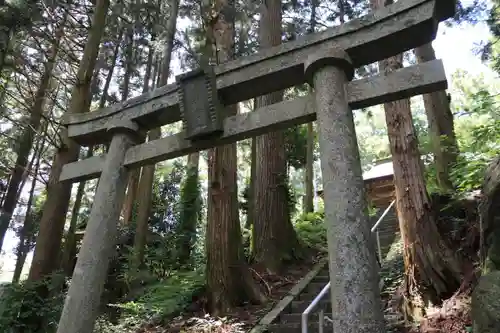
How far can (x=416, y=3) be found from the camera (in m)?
3.33

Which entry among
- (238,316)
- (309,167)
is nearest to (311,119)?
(238,316)

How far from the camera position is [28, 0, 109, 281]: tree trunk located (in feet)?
23.2

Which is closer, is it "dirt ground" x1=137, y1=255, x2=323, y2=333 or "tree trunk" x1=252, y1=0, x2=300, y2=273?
"dirt ground" x1=137, y1=255, x2=323, y2=333

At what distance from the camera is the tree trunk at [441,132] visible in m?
8.16

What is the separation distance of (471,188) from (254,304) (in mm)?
4021

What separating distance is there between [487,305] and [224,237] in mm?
3749

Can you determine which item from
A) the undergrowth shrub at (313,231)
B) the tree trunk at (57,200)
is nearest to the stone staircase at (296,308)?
the undergrowth shrub at (313,231)

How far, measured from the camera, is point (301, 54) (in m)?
3.71

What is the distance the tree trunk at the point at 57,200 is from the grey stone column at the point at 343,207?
17.6ft

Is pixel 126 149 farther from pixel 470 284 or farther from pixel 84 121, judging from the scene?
pixel 470 284

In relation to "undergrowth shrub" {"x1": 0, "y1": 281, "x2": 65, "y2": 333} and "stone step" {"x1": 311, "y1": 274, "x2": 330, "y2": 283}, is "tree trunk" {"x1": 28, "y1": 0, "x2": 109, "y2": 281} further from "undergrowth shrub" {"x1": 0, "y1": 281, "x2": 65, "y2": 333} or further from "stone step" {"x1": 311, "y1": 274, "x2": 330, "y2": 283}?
"stone step" {"x1": 311, "y1": 274, "x2": 330, "y2": 283}

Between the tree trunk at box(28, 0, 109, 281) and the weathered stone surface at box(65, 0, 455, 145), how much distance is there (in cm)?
315

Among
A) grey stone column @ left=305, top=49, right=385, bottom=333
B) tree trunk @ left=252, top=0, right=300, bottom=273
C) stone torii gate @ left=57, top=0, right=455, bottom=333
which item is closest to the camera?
grey stone column @ left=305, top=49, right=385, bottom=333

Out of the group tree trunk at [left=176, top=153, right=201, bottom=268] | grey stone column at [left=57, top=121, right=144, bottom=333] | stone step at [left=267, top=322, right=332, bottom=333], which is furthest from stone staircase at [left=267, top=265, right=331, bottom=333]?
tree trunk at [left=176, top=153, right=201, bottom=268]
